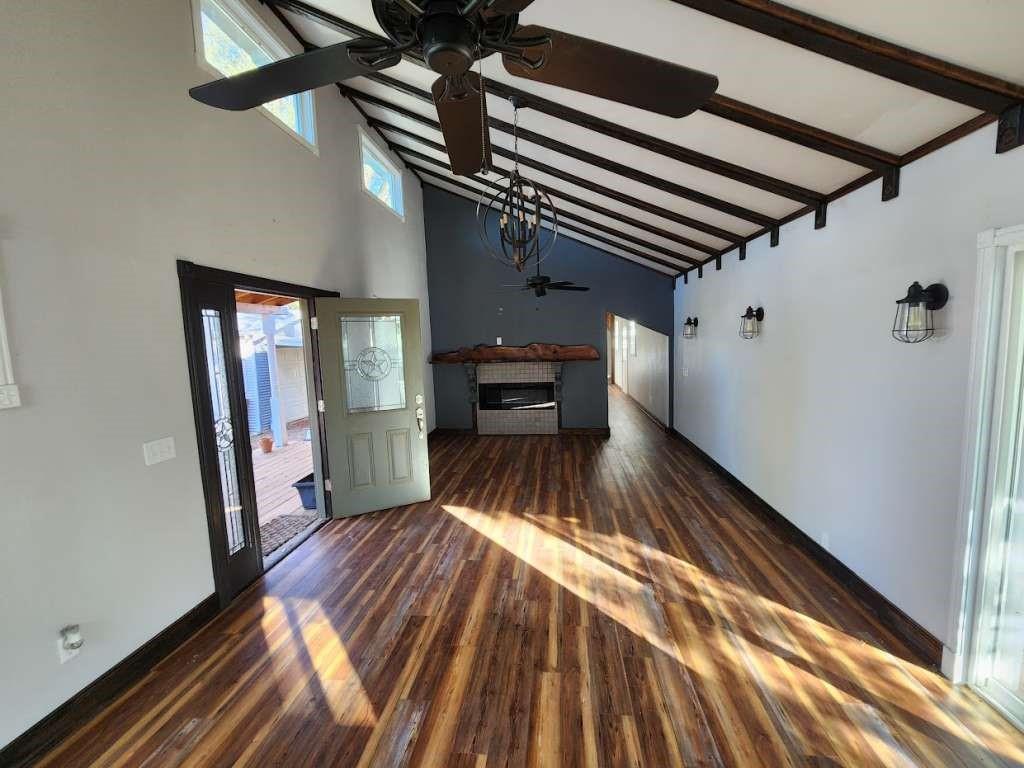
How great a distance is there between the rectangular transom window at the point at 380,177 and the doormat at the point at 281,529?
362cm

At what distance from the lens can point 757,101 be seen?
2.20 meters

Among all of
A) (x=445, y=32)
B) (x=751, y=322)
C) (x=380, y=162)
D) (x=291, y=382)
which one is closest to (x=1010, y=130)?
(x=445, y=32)

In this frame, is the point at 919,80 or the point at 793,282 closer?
the point at 919,80

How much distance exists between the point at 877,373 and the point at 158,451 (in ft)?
13.4

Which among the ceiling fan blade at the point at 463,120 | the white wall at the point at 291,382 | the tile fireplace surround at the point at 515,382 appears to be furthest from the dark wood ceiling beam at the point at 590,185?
the white wall at the point at 291,382

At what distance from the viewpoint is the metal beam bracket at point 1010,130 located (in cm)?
165

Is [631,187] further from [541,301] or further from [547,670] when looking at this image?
[547,670]

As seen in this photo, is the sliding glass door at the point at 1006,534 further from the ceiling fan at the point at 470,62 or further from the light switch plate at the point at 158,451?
the light switch plate at the point at 158,451

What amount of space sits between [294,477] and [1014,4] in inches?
259

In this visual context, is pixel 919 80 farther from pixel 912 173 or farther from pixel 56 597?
pixel 56 597

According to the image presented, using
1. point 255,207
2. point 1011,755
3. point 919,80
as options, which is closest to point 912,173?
point 919,80

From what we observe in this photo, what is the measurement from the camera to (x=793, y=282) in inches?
134

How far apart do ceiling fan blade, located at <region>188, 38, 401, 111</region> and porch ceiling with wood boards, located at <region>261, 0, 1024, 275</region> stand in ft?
0.53

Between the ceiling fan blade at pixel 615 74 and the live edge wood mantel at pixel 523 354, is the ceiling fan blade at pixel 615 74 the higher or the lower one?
the higher one
